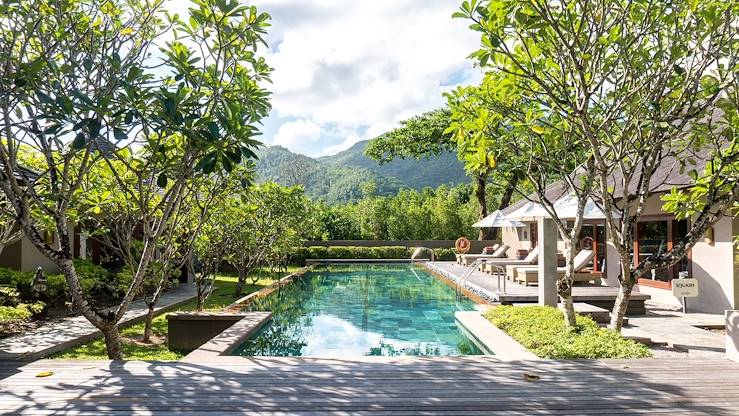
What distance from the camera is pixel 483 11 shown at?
5.45 metres

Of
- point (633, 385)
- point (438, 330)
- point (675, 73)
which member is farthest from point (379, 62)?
point (633, 385)

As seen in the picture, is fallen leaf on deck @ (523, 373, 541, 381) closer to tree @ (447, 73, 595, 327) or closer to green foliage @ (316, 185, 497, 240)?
tree @ (447, 73, 595, 327)

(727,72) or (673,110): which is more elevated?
(727,72)

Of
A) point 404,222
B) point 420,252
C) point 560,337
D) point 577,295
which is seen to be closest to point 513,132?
point 560,337

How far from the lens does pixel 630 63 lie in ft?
19.7

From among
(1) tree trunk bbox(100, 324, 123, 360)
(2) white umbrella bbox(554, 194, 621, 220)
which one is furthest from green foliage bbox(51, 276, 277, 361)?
(2) white umbrella bbox(554, 194, 621, 220)

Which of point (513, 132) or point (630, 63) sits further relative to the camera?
point (513, 132)

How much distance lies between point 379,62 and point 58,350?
13966 mm

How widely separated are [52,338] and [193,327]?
2.02m

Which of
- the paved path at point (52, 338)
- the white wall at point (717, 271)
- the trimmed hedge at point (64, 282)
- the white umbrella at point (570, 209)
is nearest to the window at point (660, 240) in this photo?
the white wall at point (717, 271)

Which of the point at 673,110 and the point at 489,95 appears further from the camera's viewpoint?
the point at 489,95

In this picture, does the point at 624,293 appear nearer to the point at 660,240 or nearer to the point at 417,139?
the point at 660,240

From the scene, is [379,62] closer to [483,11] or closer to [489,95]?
[489,95]

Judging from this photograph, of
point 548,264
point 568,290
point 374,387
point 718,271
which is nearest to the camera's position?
point 374,387
